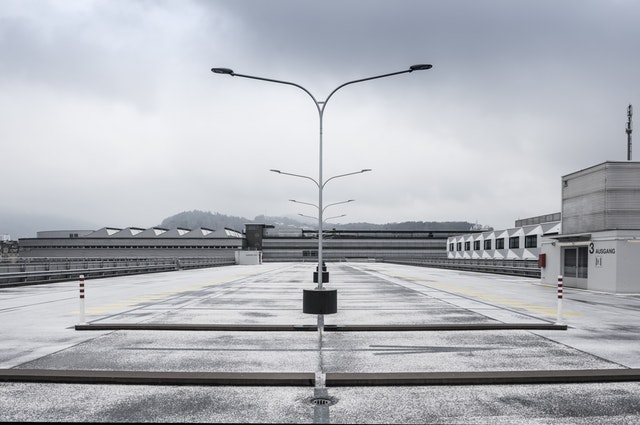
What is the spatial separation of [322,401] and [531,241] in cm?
7014

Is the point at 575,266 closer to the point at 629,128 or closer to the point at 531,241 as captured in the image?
the point at 629,128

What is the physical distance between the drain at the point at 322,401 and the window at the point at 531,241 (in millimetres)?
68131

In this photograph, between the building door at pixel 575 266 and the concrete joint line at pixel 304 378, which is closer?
the concrete joint line at pixel 304 378

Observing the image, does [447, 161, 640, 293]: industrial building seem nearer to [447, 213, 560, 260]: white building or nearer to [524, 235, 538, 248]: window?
[447, 213, 560, 260]: white building

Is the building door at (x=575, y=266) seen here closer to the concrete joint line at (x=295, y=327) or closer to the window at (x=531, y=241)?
the concrete joint line at (x=295, y=327)

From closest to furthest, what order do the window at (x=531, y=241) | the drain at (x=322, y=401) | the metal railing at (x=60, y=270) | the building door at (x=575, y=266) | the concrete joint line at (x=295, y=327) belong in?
the drain at (x=322, y=401) < the concrete joint line at (x=295, y=327) < the building door at (x=575, y=266) < the metal railing at (x=60, y=270) < the window at (x=531, y=241)

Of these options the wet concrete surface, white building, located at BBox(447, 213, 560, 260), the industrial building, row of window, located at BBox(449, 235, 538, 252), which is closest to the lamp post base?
the wet concrete surface

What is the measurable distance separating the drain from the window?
2682 inches

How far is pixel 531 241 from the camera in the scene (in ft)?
226

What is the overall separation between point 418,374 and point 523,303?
520 inches

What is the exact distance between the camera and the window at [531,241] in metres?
67.1

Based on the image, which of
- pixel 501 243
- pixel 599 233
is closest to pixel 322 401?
pixel 599 233

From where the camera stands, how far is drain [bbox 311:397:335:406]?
641cm

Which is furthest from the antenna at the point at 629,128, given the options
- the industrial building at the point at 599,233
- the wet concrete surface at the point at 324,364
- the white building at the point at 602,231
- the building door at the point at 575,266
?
the wet concrete surface at the point at 324,364
